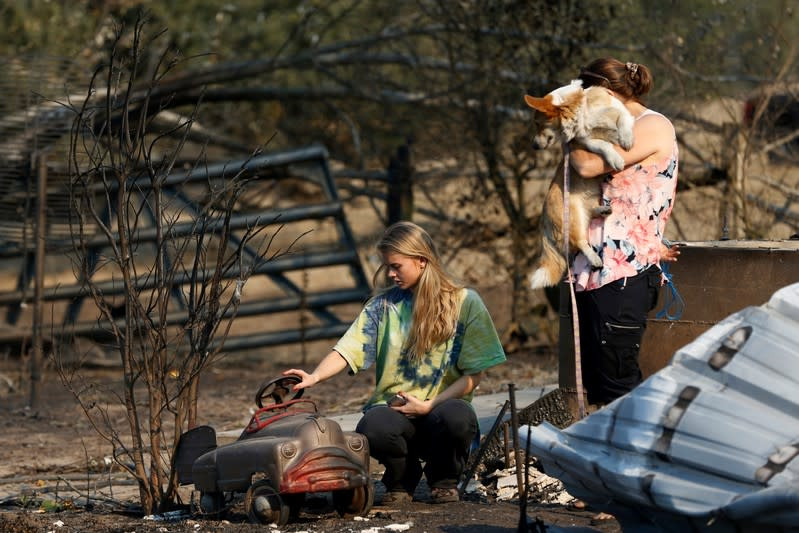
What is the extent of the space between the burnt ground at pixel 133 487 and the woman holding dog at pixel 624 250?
1.99 ft

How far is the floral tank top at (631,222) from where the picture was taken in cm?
494

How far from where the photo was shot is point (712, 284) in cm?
550

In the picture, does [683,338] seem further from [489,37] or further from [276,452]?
[489,37]

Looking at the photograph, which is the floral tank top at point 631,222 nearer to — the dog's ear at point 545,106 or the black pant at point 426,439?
the dog's ear at point 545,106

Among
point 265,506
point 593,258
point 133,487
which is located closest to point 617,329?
point 593,258

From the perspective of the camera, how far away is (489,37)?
11477 millimetres

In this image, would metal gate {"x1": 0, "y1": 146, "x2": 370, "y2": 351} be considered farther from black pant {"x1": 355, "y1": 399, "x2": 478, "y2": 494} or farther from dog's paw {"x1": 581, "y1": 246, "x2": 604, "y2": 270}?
dog's paw {"x1": 581, "y1": 246, "x2": 604, "y2": 270}

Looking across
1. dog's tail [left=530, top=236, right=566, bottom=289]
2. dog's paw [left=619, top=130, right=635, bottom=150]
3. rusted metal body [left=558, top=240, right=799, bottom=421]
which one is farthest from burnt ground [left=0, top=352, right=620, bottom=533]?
dog's paw [left=619, top=130, right=635, bottom=150]

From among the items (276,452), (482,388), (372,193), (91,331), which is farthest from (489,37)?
(276,452)

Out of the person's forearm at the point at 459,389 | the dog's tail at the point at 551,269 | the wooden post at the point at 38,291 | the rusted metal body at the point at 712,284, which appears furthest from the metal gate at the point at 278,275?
the dog's tail at the point at 551,269

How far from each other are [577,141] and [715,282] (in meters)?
1.00

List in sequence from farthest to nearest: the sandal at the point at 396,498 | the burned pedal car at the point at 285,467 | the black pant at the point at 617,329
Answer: the sandal at the point at 396,498, the black pant at the point at 617,329, the burned pedal car at the point at 285,467

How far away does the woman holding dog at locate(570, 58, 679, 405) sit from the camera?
4.91 meters

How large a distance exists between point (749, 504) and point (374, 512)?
1928 mm
